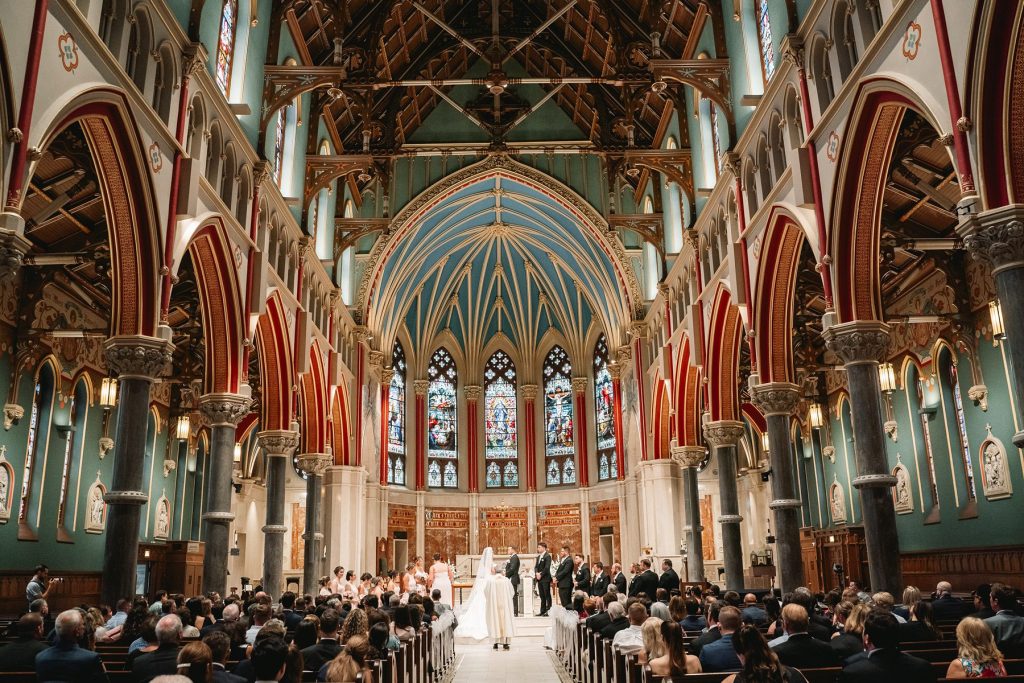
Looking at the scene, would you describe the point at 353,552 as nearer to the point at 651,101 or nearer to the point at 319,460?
the point at 319,460

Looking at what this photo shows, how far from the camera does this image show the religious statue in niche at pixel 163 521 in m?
23.3

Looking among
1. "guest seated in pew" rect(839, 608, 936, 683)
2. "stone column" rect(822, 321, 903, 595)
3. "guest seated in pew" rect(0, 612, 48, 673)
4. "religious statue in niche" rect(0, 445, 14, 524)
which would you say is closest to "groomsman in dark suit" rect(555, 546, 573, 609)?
"stone column" rect(822, 321, 903, 595)

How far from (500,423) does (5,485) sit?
25357 mm

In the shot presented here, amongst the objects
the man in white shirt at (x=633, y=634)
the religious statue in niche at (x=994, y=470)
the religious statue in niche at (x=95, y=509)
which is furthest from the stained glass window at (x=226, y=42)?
the religious statue in niche at (x=994, y=470)

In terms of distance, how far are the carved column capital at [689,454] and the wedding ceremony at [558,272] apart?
34cm

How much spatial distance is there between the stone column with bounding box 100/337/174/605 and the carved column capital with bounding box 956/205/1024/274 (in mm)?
10254

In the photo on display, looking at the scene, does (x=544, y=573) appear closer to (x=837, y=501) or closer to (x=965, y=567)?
(x=837, y=501)

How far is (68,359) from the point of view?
60.7 ft

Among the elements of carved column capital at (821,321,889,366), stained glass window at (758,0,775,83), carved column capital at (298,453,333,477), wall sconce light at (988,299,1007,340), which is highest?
stained glass window at (758,0,775,83)

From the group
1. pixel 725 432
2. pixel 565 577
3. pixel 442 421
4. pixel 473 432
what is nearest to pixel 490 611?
pixel 565 577

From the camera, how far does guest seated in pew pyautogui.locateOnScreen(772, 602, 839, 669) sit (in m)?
5.88

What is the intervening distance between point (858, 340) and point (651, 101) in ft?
52.0

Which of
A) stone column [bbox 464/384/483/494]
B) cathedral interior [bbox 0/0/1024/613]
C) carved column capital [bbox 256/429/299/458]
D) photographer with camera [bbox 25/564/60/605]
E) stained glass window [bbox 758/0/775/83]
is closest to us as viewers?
cathedral interior [bbox 0/0/1024/613]

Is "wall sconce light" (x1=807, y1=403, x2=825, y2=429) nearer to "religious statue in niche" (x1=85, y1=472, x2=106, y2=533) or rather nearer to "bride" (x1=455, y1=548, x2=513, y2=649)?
"bride" (x1=455, y1=548, x2=513, y2=649)
